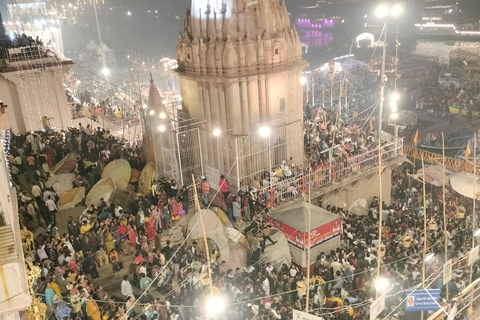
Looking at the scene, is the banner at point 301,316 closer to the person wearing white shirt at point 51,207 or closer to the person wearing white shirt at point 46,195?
the person wearing white shirt at point 51,207

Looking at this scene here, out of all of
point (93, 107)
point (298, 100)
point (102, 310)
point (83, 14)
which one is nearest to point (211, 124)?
point (298, 100)

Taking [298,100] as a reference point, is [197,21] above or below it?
above

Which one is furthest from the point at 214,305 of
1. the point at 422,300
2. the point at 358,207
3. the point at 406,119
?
the point at 406,119

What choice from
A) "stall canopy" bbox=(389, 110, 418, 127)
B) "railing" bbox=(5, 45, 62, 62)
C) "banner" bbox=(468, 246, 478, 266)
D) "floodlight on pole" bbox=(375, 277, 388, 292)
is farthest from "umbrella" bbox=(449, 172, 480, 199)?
"railing" bbox=(5, 45, 62, 62)

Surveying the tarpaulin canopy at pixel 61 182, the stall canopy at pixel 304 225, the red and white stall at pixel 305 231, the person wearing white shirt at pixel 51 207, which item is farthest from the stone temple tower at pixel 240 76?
the person wearing white shirt at pixel 51 207

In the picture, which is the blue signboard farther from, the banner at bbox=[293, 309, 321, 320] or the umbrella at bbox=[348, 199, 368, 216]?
the umbrella at bbox=[348, 199, 368, 216]

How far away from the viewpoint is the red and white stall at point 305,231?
1622 centimetres

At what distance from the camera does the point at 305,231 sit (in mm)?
16078

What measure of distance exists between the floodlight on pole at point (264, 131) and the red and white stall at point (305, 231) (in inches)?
133

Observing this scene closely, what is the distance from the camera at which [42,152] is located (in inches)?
778

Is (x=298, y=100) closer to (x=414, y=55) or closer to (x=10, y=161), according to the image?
(x=10, y=161)

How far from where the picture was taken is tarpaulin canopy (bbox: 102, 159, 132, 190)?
60.5ft

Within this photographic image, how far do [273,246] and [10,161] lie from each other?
10.9m

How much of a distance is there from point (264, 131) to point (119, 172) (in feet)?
20.0
